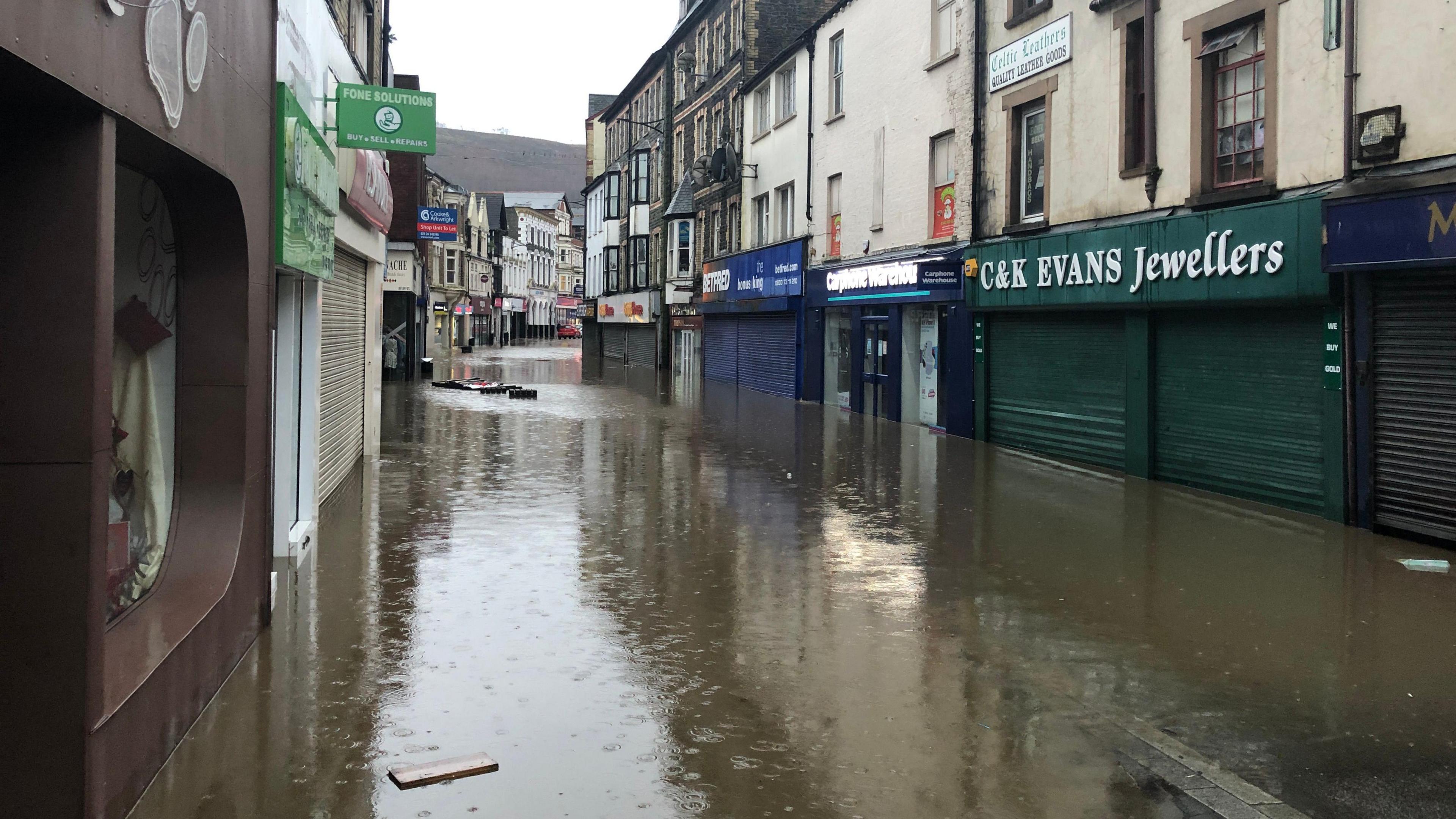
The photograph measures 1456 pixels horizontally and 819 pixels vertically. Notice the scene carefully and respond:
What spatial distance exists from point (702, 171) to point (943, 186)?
1966 cm

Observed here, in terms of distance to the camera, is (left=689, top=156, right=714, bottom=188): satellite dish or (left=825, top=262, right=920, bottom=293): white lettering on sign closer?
(left=825, top=262, right=920, bottom=293): white lettering on sign

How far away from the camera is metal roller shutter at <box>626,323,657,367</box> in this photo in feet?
175

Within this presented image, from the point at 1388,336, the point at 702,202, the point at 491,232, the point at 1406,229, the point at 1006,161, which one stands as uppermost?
the point at 491,232

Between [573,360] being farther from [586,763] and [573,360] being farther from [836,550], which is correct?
[586,763]

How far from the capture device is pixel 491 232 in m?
101

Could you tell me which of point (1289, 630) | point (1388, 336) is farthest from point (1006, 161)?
point (1289, 630)

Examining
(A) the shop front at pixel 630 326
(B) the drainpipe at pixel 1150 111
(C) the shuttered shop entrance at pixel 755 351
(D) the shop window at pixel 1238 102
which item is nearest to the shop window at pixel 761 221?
(C) the shuttered shop entrance at pixel 755 351

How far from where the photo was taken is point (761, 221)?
3491cm

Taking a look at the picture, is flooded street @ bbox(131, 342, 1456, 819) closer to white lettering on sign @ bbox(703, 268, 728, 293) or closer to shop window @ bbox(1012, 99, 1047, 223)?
shop window @ bbox(1012, 99, 1047, 223)

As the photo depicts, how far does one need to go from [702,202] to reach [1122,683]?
35.7 metres

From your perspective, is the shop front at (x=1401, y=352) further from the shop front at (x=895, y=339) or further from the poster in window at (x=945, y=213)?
the poster in window at (x=945, y=213)

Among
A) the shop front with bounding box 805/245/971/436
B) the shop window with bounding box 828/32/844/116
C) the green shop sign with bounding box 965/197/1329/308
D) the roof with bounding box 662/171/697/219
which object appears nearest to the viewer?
the green shop sign with bounding box 965/197/1329/308

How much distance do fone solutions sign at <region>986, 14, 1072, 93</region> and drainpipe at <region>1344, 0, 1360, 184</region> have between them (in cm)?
591

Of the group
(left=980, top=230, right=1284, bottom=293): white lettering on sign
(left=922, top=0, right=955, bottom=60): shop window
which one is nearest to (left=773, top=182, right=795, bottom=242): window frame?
(left=922, top=0, right=955, bottom=60): shop window
